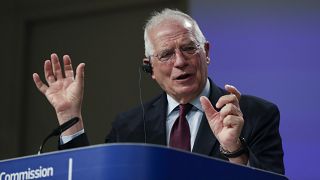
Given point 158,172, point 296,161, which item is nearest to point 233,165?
point 158,172

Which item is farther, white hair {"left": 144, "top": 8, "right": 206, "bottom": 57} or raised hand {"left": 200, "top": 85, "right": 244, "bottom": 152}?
white hair {"left": 144, "top": 8, "right": 206, "bottom": 57}

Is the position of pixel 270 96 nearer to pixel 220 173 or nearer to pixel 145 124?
pixel 145 124

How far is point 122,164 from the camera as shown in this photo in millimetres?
1300

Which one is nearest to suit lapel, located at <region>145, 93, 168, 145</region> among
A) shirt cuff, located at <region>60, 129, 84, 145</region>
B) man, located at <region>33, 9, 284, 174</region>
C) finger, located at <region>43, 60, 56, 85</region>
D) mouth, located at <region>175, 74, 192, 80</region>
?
man, located at <region>33, 9, 284, 174</region>

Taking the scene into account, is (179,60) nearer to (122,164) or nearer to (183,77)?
(183,77)

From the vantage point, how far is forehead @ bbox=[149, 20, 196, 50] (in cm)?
228

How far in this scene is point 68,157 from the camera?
135 cm

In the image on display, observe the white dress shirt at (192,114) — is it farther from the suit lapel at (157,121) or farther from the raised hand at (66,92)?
the raised hand at (66,92)

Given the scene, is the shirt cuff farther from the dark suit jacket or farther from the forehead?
the forehead

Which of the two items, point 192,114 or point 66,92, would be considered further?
point 192,114

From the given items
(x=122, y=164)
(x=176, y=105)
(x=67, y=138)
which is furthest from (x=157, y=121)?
(x=122, y=164)

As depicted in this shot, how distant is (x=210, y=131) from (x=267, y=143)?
0.18m

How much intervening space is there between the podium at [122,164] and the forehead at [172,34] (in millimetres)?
921

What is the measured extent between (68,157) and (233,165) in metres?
0.36
